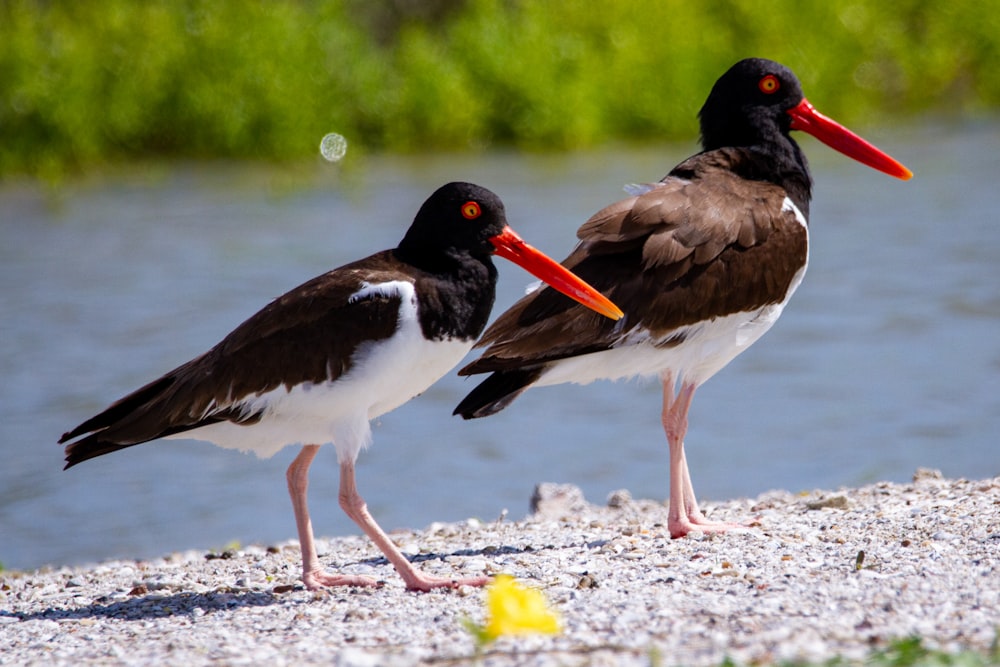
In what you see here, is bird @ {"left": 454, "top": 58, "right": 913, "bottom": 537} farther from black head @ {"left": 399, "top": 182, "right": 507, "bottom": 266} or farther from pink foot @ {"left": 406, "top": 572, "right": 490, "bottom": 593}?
pink foot @ {"left": 406, "top": 572, "right": 490, "bottom": 593}

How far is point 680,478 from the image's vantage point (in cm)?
662

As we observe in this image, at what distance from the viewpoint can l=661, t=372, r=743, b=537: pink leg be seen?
6.54 metres

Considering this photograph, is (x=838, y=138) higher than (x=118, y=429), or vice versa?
(x=838, y=138)

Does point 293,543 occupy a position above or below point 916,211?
below

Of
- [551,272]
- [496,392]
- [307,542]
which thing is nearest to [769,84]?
[551,272]

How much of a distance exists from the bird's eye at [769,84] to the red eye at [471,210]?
2.22 meters

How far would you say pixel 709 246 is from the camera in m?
6.54

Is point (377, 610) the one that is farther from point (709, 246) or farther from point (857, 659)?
point (709, 246)

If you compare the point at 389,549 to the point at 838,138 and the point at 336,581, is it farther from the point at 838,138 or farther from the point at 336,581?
the point at 838,138

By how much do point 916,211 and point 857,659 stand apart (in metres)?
13.6

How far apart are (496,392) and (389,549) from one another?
961 mm

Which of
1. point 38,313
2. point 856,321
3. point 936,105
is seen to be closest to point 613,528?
point 856,321

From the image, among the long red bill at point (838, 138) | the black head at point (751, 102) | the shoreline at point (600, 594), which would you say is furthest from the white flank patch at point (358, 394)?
the long red bill at point (838, 138)

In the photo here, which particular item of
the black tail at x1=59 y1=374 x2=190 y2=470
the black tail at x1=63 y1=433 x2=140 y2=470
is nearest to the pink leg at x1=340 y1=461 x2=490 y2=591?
the black tail at x1=59 y1=374 x2=190 y2=470
